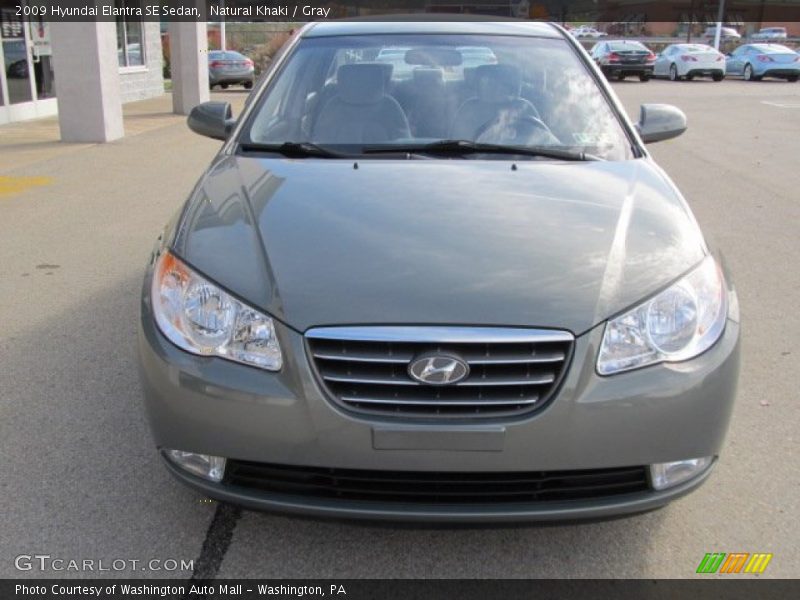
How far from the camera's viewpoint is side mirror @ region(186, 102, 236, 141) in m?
4.09

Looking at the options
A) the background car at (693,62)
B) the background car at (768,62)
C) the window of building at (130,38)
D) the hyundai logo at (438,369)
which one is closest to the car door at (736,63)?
the background car at (768,62)

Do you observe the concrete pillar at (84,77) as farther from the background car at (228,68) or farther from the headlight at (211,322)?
the background car at (228,68)

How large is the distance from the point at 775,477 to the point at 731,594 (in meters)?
0.78

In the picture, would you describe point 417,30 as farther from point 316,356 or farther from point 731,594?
point 731,594

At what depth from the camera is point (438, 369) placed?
7.06 feet

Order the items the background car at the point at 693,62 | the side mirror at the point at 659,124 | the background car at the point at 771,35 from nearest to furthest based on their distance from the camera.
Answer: the side mirror at the point at 659,124, the background car at the point at 693,62, the background car at the point at 771,35

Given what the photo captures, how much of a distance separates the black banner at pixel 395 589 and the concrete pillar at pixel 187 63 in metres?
14.4

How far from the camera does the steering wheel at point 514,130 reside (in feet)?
11.3

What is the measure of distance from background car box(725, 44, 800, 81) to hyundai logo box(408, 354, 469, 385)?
30.8 meters

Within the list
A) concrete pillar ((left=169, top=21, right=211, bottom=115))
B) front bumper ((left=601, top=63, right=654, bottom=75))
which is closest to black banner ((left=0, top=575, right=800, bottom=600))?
concrete pillar ((left=169, top=21, right=211, bottom=115))

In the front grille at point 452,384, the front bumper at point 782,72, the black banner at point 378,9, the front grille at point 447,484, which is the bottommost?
the front bumper at point 782,72

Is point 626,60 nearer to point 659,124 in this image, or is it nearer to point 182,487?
point 659,124

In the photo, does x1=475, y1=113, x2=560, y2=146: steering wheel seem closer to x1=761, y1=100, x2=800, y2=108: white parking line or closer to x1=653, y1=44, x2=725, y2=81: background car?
x1=761, y1=100, x2=800, y2=108: white parking line
